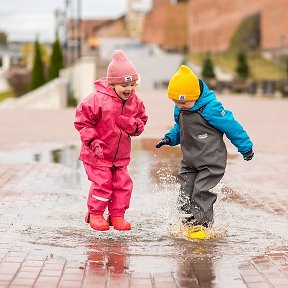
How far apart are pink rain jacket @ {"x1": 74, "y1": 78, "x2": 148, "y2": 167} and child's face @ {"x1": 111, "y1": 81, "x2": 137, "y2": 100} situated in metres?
0.04

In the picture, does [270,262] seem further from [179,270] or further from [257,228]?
[257,228]

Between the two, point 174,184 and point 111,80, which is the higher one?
point 111,80

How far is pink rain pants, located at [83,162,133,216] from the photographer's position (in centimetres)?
608

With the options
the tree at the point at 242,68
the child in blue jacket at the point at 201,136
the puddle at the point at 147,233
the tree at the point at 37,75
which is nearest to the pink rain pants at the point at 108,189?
the puddle at the point at 147,233

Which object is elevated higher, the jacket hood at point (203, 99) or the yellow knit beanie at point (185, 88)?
the yellow knit beanie at point (185, 88)

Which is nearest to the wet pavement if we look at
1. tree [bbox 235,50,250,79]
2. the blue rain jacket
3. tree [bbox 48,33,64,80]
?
the blue rain jacket

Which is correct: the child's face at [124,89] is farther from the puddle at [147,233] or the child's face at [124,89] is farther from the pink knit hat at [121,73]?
the puddle at [147,233]

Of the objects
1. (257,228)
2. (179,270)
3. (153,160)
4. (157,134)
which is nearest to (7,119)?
(157,134)

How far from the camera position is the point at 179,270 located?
16.4 feet

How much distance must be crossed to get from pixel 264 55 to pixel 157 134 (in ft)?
137

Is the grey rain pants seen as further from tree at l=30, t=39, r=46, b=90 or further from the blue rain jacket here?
tree at l=30, t=39, r=46, b=90

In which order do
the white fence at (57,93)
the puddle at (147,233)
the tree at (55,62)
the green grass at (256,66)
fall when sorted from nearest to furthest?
1. the puddle at (147,233)
2. the white fence at (57,93)
3. the tree at (55,62)
4. the green grass at (256,66)

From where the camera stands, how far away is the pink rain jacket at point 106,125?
5.92m

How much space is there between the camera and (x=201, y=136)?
5922mm
